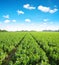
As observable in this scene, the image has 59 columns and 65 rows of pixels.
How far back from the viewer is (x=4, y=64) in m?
10.5

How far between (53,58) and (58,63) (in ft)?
2.45

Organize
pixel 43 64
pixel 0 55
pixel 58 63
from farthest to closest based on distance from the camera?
pixel 0 55 < pixel 58 63 < pixel 43 64

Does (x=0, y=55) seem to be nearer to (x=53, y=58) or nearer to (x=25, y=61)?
(x=25, y=61)

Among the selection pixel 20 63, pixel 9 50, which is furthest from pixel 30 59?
pixel 9 50

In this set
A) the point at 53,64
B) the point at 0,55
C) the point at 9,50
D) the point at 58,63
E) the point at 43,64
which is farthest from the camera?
the point at 9,50

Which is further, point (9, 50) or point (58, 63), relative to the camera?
point (9, 50)

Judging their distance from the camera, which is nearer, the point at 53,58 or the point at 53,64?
the point at 53,64

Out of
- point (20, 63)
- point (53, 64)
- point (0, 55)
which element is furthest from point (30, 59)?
point (0, 55)

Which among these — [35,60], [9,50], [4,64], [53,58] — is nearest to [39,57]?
[35,60]

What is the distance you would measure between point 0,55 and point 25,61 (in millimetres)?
3664

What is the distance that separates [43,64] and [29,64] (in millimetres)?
1038

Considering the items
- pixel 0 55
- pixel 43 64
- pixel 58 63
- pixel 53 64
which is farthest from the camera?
pixel 0 55

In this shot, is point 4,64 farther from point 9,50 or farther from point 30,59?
point 9,50

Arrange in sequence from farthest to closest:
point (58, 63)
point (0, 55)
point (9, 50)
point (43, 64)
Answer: point (9, 50), point (0, 55), point (58, 63), point (43, 64)
